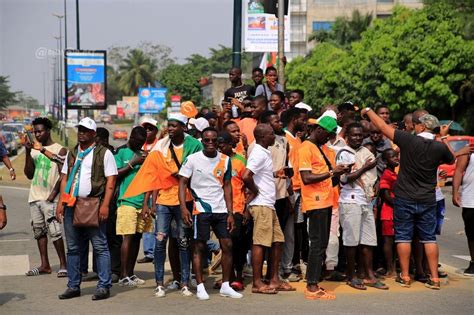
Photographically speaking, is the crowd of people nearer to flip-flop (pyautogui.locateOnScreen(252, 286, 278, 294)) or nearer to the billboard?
flip-flop (pyautogui.locateOnScreen(252, 286, 278, 294))

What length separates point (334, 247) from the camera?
9086 mm

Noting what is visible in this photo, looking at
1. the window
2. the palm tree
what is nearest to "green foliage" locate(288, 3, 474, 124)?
the window

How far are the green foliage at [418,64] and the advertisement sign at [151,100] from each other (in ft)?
167

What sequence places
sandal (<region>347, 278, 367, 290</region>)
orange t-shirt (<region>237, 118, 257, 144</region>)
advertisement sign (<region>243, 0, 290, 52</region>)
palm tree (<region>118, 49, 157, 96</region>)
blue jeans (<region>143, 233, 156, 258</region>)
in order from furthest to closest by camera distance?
palm tree (<region>118, 49, 157, 96</region>)
advertisement sign (<region>243, 0, 290, 52</region>)
blue jeans (<region>143, 233, 156, 258</region>)
orange t-shirt (<region>237, 118, 257, 144</region>)
sandal (<region>347, 278, 367, 290</region>)

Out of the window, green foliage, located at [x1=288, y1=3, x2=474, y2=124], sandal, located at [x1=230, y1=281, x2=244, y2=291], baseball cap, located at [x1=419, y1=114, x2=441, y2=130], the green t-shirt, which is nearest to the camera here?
sandal, located at [x1=230, y1=281, x2=244, y2=291]

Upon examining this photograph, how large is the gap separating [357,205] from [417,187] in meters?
0.70

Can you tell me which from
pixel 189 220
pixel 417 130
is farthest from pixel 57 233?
pixel 417 130

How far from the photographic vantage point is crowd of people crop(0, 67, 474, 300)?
322 inches

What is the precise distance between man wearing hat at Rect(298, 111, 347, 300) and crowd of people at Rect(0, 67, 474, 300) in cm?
1

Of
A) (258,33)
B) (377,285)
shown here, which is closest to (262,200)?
(377,285)

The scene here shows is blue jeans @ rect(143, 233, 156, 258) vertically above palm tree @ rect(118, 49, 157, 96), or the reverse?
palm tree @ rect(118, 49, 157, 96)

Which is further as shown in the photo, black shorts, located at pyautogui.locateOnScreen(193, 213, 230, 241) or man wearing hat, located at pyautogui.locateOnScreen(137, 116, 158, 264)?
man wearing hat, located at pyautogui.locateOnScreen(137, 116, 158, 264)

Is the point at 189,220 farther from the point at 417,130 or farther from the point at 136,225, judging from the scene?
the point at 417,130

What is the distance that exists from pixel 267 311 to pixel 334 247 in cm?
173
